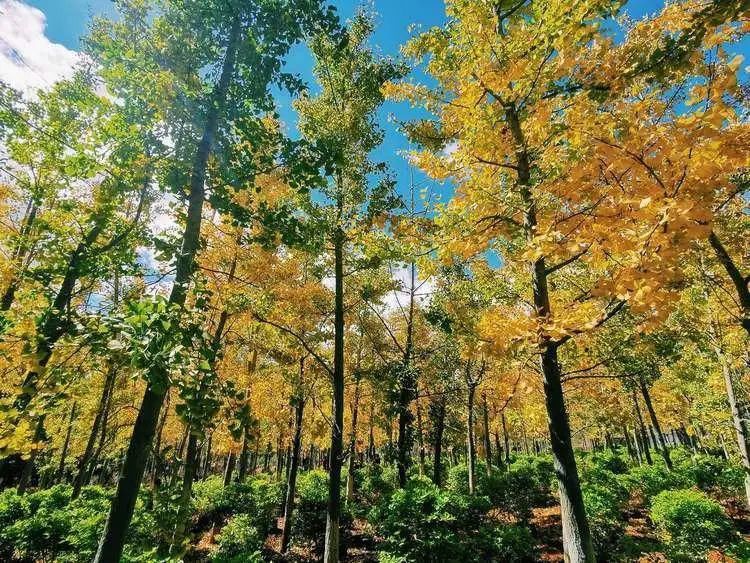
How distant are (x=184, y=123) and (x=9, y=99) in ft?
19.7

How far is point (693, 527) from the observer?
7914 mm

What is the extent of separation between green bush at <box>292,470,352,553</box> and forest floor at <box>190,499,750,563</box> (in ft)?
1.26

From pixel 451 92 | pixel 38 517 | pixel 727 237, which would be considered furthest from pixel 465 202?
pixel 38 517

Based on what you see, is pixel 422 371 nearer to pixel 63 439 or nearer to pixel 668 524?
pixel 668 524

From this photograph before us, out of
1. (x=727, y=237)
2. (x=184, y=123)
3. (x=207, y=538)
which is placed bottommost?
(x=207, y=538)

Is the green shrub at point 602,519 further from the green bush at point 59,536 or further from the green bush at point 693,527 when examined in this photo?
the green bush at point 59,536

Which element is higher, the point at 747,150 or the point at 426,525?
the point at 747,150

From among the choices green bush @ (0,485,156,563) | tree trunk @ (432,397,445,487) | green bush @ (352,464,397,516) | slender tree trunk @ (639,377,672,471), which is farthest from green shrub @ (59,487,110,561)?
slender tree trunk @ (639,377,672,471)

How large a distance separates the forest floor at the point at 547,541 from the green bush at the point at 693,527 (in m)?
0.25

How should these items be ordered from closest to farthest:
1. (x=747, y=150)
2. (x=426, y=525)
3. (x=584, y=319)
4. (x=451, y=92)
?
1. (x=747, y=150)
2. (x=584, y=319)
3. (x=451, y=92)
4. (x=426, y=525)

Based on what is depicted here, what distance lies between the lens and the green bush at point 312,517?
35.9 feet

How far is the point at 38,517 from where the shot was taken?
9.30 metres

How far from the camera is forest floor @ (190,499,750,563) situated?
809 centimetres

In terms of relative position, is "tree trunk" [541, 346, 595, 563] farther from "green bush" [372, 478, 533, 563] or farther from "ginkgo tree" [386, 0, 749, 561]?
"green bush" [372, 478, 533, 563]
